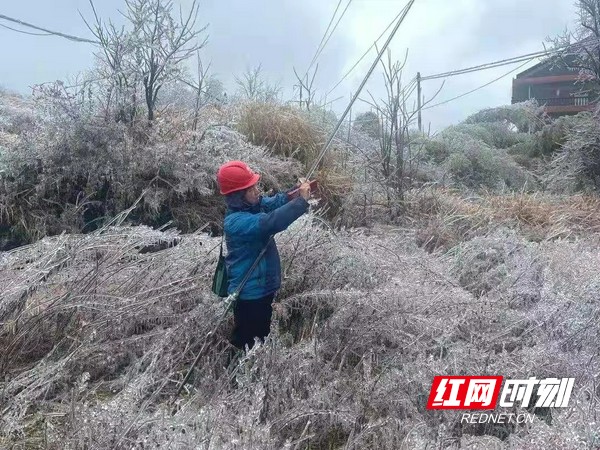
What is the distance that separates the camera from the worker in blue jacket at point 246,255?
3375 millimetres

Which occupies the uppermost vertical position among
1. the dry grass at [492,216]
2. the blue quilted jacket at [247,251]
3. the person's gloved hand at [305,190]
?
the person's gloved hand at [305,190]

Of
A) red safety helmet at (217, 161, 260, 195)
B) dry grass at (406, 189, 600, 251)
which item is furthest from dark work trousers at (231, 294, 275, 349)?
dry grass at (406, 189, 600, 251)

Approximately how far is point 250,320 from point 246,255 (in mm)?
393

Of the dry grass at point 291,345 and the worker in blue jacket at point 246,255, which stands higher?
the worker in blue jacket at point 246,255

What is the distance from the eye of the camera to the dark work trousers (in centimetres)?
Answer: 346

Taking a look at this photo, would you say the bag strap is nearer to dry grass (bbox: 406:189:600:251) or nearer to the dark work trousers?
the dark work trousers

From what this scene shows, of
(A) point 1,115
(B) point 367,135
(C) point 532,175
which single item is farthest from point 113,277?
(C) point 532,175

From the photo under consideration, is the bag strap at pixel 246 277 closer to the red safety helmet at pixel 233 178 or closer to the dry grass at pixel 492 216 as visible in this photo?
the red safety helmet at pixel 233 178

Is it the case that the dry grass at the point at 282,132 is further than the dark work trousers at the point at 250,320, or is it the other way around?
the dry grass at the point at 282,132

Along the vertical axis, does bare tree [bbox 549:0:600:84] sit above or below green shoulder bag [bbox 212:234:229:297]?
above

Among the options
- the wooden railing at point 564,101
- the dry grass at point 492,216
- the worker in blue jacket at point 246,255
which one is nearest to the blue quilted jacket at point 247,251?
the worker in blue jacket at point 246,255

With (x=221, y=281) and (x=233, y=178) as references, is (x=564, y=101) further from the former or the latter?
(x=221, y=281)

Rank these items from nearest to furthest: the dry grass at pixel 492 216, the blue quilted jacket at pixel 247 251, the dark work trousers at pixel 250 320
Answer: the blue quilted jacket at pixel 247 251 → the dark work trousers at pixel 250 320 → the dry grass at pixel 492 216

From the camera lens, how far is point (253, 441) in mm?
2342
